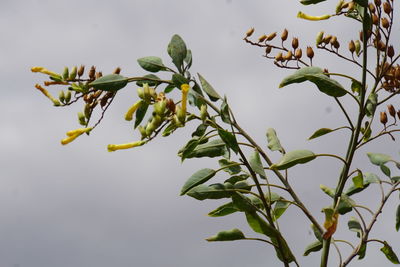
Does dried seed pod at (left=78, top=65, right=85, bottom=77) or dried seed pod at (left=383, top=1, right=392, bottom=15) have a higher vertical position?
dried seed pod at (left=383, top=1, right=392, bottom=15)

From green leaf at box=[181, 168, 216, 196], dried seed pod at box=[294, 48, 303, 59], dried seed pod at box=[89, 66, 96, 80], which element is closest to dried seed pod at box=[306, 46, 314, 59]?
dried seed pod at box=[294, 48, 303, 59]

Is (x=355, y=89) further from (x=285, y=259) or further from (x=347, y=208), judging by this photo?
(x=285, y=259)

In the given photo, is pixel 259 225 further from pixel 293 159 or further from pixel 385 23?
pixel 385 23

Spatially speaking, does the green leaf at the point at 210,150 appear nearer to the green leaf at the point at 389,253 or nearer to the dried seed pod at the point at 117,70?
the dried seed pod at the point at 117,70

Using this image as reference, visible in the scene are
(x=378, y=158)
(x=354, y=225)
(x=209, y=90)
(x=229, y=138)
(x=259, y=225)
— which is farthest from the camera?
(x=378, y=158)

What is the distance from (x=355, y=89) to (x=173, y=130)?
103 cm

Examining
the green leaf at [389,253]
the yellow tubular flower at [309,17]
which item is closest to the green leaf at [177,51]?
the yellow tubular flower at [309,17]

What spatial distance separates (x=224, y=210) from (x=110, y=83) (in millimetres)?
723

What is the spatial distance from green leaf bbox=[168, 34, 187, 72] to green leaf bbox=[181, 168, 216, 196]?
45 centimetres

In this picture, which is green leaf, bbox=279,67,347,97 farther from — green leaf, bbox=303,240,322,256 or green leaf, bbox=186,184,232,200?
green leaf, bbox=303,240,322,256

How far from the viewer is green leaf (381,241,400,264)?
9.55 ft

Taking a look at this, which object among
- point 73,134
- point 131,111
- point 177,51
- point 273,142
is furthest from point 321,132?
point 73,134

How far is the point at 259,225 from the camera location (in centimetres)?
248

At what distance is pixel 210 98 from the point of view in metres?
2.70
